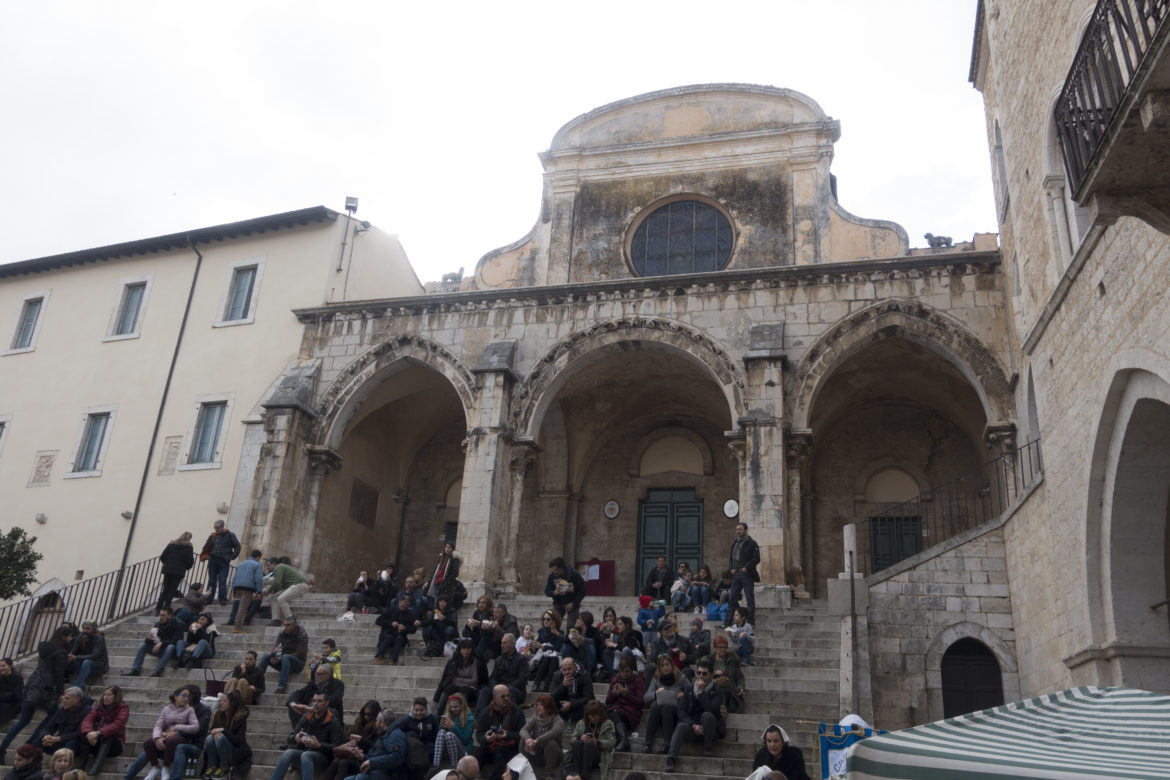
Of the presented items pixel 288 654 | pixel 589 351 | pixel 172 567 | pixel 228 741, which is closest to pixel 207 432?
pixel 172 567

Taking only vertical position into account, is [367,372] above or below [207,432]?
above

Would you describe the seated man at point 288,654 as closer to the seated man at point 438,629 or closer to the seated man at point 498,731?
the seated man at point 438,629

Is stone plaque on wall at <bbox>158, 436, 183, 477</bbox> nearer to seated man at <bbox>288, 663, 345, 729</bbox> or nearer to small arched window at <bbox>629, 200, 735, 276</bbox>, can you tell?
small arched window at <bbox>629, 200, 735, 276</bbox>

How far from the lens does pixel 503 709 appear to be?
9.85m

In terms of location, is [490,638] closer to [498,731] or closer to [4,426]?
[498,731]

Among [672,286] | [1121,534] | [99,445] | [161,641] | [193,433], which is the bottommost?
[161,641]

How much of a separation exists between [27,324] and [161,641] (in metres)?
13.8

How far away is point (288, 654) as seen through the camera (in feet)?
40.2

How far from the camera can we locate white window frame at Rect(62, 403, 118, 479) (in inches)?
805

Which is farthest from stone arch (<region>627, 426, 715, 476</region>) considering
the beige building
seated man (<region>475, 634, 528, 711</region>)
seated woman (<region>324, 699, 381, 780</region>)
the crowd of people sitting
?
seated woman (<region>324, 699, 381, 780</region>)

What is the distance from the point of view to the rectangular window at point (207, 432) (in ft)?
64.4

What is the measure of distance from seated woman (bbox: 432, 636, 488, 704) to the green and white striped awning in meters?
6.67

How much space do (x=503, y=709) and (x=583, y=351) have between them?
→ 29.7 ft

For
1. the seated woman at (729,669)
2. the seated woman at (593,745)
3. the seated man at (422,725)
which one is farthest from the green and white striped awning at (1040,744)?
the seated man at (422,725)
